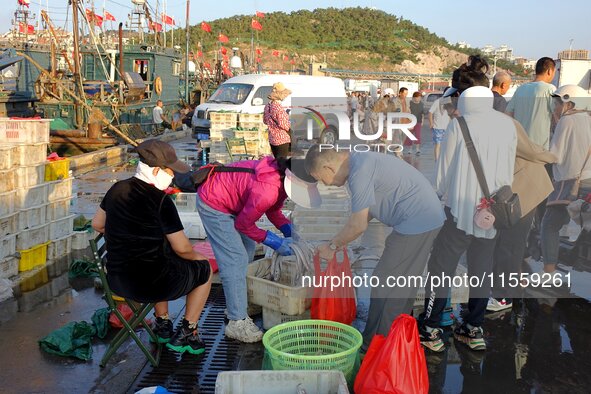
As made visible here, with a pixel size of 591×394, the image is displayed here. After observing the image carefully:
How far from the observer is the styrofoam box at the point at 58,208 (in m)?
6.19

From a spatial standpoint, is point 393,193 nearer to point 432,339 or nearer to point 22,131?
point 432,339

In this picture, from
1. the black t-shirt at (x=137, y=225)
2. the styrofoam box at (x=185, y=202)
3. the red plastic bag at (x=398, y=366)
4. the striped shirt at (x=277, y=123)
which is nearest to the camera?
the red plastic bag at (x=398, y=366)

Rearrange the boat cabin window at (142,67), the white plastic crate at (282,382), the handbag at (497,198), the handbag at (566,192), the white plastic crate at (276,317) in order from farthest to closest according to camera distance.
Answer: the boat cabin window at (142,67), the handbag at (566,192), the white plastic crate at (276,317), the handbag at (497,198), the white plastic crate at (282,382)

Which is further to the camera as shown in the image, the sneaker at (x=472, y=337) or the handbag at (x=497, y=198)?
the sneaker at (x=472, y=337)

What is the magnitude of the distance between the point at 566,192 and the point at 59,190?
526 cm

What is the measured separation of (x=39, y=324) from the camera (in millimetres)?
4738

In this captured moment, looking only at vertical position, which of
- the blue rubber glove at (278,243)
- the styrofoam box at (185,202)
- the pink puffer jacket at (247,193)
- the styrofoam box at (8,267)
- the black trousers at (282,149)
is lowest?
the styrofoam box at (8,267)

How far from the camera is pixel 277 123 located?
9.50 m

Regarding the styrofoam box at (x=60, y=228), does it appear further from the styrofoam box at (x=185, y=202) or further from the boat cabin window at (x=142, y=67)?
the boat cabin window at (x=142, y=67)

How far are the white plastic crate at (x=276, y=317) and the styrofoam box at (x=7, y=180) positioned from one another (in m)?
2.88

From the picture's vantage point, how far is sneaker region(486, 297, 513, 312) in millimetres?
5141

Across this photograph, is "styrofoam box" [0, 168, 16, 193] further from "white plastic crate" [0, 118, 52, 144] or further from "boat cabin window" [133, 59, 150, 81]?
"boat cabin window" [133, 59, 150, 81]

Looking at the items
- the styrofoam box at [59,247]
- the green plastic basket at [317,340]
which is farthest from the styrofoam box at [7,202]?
the green plastic basket at [317,340]

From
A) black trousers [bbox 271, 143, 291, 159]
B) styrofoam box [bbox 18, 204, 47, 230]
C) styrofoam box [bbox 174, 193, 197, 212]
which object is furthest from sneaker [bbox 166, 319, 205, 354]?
black trousers [bbox 271, 143, 291, 159]
